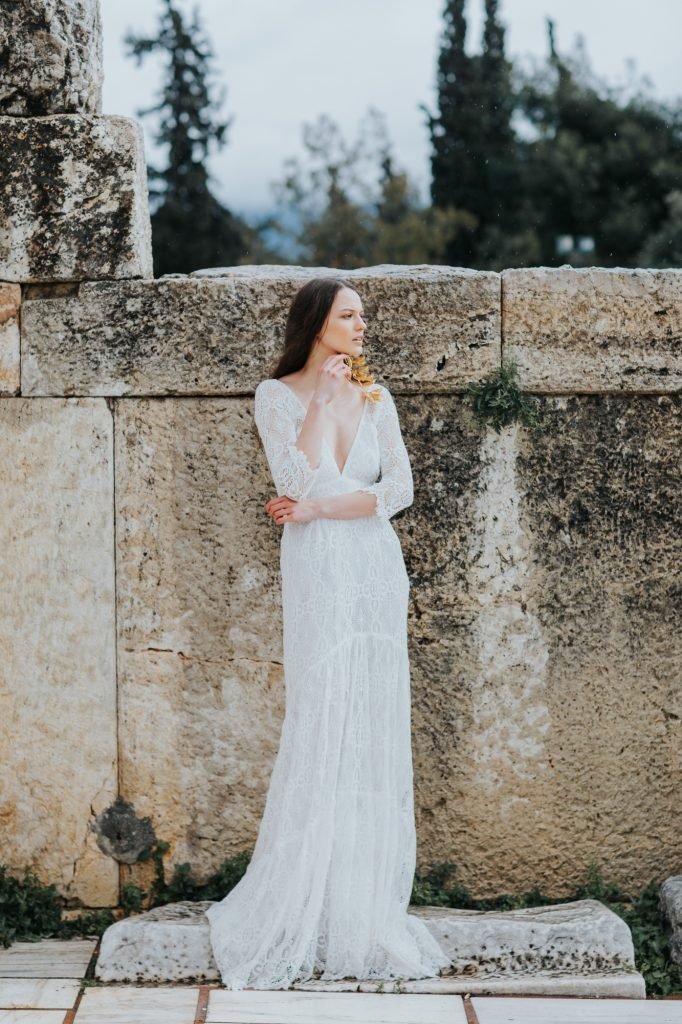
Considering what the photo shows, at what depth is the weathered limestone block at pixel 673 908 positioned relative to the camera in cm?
383

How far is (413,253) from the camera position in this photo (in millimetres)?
24047

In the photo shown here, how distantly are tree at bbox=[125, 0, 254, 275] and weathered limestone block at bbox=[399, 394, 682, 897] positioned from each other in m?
19.6

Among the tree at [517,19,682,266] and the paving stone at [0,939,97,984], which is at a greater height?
the tree at [517,19,682,266]

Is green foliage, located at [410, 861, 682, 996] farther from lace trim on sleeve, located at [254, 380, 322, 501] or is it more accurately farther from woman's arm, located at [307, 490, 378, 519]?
lace trim on sleeve, located at [254, 380, 322, 501]

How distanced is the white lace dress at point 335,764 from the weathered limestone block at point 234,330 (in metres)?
0.50

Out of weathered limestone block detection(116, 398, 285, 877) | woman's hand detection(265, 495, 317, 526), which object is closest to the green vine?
weathered limestone block detection(116, 398, 285, 877)

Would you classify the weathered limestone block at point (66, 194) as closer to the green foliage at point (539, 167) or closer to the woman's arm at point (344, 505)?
the woman's arm at point (344, 505)

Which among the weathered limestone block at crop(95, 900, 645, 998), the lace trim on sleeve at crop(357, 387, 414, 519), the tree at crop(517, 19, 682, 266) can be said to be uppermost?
the tree at crop(517, 19, 682, 266)

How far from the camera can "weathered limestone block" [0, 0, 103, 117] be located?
4129mm

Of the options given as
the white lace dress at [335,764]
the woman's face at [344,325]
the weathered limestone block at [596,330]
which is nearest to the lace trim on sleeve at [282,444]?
the white lace dress at [335,764]

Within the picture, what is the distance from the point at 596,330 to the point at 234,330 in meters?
1.29

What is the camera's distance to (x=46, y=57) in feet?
13.6

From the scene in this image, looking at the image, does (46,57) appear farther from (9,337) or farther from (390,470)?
(390,470)

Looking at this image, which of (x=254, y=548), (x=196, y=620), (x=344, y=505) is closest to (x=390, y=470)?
(x=344, y=505)
